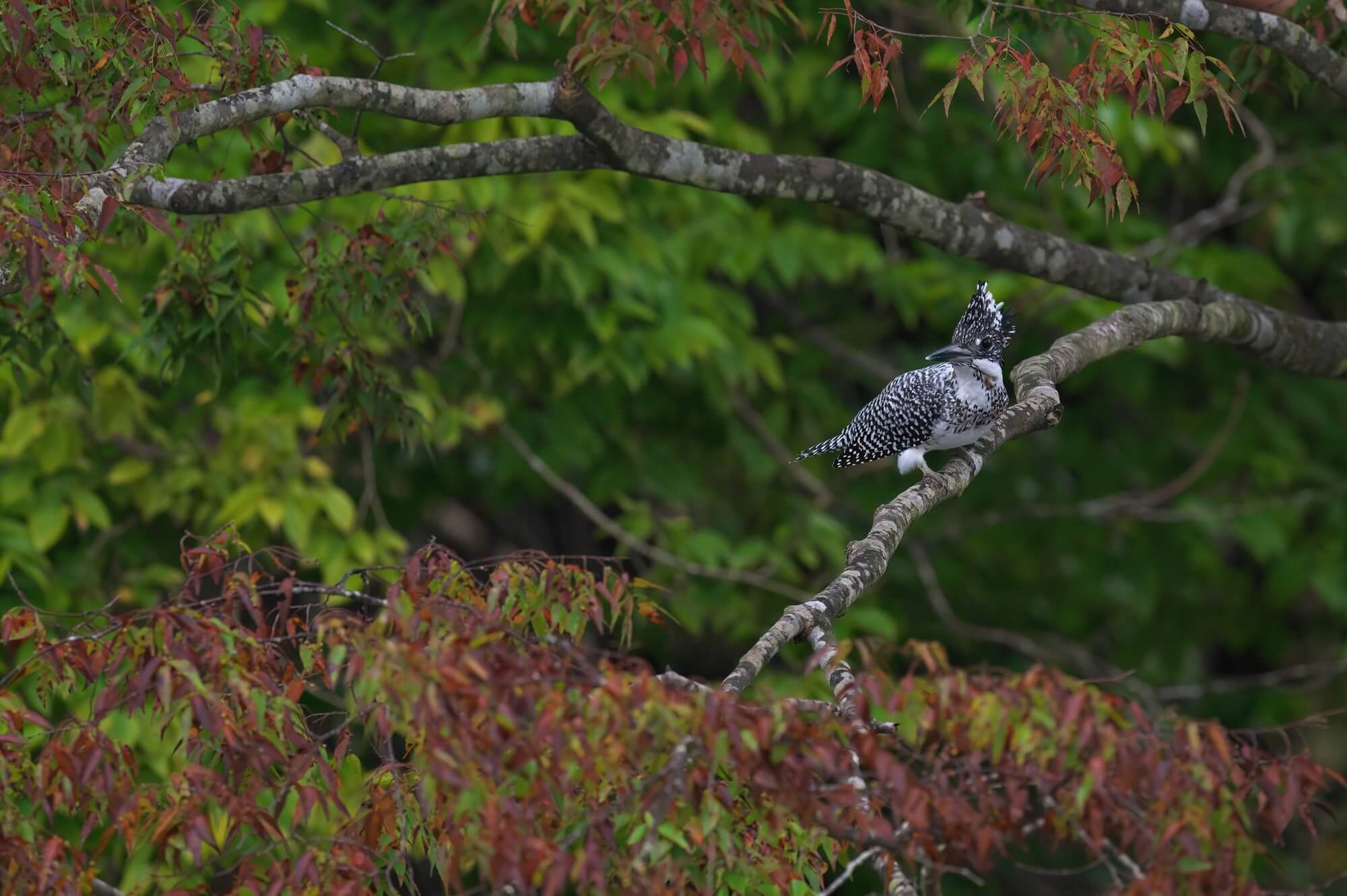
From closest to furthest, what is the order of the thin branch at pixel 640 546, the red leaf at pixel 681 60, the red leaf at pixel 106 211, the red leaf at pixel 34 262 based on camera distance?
the red leaf at pixel 34 262
the red leaf at pixel 106 211
the red leaf at pixel 681 60
the thin branch at pixel 640 546

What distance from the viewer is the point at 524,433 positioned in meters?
7.96

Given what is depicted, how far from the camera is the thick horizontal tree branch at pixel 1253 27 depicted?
4.40m

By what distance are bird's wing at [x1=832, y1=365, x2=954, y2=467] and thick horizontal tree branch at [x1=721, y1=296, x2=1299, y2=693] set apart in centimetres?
27

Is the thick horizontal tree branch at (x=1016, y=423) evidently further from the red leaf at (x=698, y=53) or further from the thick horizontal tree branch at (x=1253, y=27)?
the red leaf at (x=698, y=53)

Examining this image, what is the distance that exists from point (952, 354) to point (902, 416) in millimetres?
398

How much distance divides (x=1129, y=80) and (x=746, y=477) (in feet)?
17.5

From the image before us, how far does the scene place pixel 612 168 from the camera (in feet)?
15.0

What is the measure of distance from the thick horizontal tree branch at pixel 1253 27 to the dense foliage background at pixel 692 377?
0.31 metres

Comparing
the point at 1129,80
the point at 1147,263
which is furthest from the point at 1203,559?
the point at 1129,80

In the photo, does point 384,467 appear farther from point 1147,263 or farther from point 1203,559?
point 1203,559

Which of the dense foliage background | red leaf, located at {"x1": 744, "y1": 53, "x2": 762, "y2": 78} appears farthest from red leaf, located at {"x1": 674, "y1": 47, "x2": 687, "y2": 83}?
the dense foliage background

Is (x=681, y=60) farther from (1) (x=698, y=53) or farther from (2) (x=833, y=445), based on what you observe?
(2) (x=833, y=445)

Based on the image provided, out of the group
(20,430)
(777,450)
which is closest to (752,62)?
(20,430)

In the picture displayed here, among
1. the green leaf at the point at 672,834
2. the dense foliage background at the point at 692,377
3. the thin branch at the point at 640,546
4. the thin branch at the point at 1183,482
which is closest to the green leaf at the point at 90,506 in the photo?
the dense foliage background at the point at 692,377
